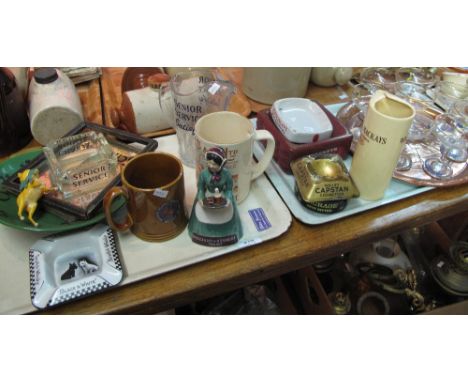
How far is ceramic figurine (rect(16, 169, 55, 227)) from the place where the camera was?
0.50 m

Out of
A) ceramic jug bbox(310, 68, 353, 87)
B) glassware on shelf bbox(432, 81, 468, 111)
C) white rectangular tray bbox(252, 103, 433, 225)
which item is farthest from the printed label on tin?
glassware on shelf bbox(432, 81, 468, 111)

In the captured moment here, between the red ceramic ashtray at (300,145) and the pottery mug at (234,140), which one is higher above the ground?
the pottery mug at (234,140)

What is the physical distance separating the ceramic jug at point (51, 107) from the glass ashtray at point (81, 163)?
2.8 inches

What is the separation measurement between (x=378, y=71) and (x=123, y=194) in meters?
0.69

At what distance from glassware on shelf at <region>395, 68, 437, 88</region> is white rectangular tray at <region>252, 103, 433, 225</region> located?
13.4 inches

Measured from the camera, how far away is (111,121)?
737 millimetres

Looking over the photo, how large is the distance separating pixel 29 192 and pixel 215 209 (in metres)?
0.26

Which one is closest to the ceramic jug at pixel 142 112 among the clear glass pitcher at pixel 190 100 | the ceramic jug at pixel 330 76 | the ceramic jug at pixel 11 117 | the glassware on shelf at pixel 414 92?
the clear glass pitcher at pixel 190 100

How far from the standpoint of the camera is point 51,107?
2.07 feet

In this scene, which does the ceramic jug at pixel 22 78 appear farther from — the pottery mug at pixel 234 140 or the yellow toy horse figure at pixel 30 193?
the pottery mug at pixel 234 140

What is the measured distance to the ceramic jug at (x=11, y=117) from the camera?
2.02 feet


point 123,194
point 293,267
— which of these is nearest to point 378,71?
point 293,267

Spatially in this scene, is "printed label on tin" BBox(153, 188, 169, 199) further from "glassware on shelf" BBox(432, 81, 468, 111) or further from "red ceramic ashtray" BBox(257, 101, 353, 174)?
"glassware on shelf" BBox(432, 81, 468, 111)

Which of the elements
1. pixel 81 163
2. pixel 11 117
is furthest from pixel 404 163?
pixel 11 117
